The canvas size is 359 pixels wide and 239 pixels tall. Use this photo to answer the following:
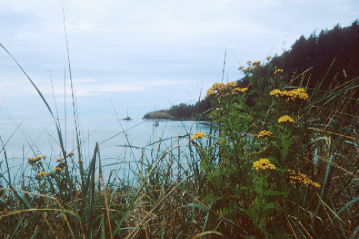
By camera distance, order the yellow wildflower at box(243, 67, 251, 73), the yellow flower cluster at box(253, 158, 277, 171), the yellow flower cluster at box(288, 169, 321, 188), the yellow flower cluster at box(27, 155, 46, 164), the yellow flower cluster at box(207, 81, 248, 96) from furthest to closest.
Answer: the yellow wildflower at box(243, 67, 251, 73) < the yellow flower cluster at box(27, 155, 46, 164) < the yellow flower cluster at box(207, 81, 248, 96) < the yellow flower cluster at box(288, 169, 321, 188) < the yellow flower cluster at box(253, 158, 277, 171)

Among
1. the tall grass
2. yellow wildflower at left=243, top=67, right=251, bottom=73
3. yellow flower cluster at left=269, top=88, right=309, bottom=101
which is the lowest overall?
the tall grass

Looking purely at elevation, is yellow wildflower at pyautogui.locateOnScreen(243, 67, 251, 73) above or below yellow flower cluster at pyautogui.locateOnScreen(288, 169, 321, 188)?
above

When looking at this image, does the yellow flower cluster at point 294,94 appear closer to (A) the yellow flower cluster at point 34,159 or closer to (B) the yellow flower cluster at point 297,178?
(B) the yellow flower cluster at point 297,178

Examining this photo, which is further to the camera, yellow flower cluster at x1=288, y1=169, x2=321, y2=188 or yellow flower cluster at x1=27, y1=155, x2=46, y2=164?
yellow flower cluster at x1=27, y1=155, x2=46, y2=164

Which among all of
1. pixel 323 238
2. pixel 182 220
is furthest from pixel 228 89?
pixel 323 238

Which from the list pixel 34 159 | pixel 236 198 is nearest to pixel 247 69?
pixel 236 198

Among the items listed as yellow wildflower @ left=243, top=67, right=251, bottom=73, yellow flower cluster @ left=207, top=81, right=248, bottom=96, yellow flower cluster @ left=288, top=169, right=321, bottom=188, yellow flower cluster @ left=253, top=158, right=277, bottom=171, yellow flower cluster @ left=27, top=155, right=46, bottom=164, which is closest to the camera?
yellow flower cluster @ left=253, top=158, right=277, bottom=171

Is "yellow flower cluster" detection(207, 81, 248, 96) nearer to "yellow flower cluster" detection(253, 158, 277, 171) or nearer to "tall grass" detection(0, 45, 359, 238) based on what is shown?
"tall grass" detection(0, 45, 359, 238)

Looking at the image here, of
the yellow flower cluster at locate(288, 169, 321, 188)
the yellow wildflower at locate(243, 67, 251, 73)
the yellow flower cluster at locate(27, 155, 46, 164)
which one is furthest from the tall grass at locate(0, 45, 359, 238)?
the yellow wildflower at locate(243, 67, 251, 73)

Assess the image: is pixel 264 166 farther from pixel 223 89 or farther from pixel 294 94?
pixel 223 89

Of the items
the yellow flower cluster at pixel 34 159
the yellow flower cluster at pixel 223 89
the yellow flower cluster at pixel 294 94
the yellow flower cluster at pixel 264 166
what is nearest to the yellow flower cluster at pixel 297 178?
the yellow flower cluster at pixel 264 166

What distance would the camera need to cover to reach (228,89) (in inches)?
65.7

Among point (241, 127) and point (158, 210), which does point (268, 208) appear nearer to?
point (241, 127)

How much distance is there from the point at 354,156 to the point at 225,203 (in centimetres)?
114
